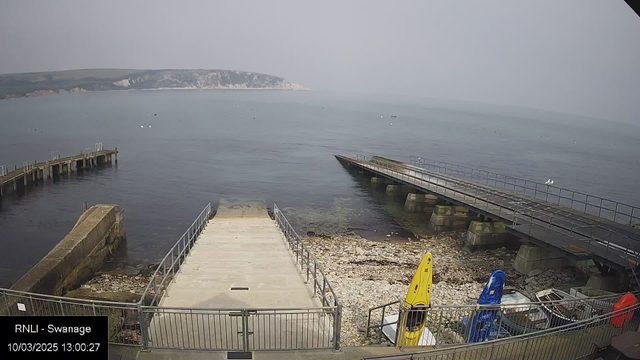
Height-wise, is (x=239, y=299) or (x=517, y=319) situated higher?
(x=239, y=299)

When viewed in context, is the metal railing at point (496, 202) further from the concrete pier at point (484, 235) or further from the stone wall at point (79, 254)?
the stone wall at point (79, 254)

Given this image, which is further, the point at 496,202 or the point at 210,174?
the point at 210,174

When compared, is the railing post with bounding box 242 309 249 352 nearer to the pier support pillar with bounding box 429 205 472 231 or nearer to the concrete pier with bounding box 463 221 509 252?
the concrete pier with bounding box 463 221 509 252

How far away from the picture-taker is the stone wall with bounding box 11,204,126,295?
1730 cm

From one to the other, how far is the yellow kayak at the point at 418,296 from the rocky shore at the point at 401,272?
421cm

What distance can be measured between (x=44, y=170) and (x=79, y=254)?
30.1 m

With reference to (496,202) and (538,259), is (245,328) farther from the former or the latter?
(496,202)

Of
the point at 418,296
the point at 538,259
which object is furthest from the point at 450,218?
the point at 418,296

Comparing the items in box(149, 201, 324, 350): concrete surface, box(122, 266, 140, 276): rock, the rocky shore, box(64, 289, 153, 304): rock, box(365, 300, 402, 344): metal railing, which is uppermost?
box(149, 201, 324, 350): concrete surface

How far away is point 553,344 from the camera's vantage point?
9.13m

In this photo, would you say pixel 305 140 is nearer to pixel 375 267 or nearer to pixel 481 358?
pixel 375 267

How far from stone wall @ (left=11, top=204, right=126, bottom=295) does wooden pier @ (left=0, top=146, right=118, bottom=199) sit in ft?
60.4

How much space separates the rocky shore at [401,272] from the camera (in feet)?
59.3

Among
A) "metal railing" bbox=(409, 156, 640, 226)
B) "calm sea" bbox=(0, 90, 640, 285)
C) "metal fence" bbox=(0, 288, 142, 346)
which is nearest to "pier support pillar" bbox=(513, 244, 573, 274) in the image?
"metal railing" bbox=(409, 156, 640, 226)
